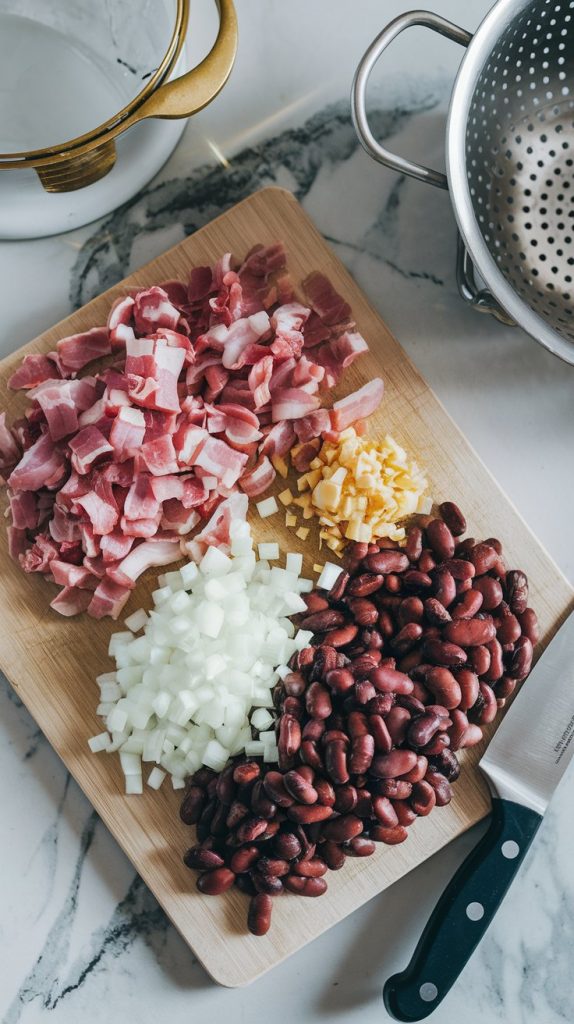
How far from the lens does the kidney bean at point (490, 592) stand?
1396mm

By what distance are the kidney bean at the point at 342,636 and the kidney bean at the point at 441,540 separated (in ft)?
0.61

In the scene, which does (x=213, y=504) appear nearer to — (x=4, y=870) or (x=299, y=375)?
(x=299, y=375)

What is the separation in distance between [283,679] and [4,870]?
60cm

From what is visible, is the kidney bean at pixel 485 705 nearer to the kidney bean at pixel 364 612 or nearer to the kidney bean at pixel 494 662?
the kidney bean at pixel 494 662

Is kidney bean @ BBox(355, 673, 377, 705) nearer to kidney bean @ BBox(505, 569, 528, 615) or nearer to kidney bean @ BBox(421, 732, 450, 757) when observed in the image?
kidney bean @ BBox(421, 732, 450, 757)

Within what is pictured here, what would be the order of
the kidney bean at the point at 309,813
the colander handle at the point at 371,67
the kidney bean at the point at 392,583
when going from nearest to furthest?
the colander handle at the point at 371,67 < the kidney bean at the point at 309,813 < the kidney bean at the point at 392,583

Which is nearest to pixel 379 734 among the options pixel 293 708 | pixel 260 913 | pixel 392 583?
pixel 293 708

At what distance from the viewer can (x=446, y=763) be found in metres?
1.37

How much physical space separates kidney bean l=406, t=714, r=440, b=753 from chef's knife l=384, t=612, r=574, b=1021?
17 centimetres

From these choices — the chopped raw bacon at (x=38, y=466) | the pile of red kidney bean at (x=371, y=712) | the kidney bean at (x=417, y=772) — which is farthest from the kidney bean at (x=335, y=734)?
the chopped raw bacon at (x=38, y=466)

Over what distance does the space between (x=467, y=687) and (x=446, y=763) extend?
0.40ft

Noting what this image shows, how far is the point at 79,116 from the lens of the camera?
4.75ft

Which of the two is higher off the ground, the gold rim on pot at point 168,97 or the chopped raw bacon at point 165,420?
the gold rim on pot at point 168,97

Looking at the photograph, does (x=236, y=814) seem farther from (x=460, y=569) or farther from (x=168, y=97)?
(x=168, y=97)
